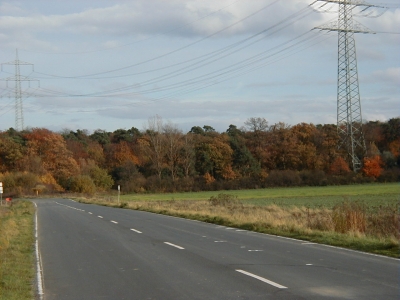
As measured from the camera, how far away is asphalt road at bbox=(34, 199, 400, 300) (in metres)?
9.59

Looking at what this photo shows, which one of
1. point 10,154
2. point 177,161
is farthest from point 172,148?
point 10,154

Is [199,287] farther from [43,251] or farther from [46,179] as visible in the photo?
[46,179]

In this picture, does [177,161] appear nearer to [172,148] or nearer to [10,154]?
[172,148]

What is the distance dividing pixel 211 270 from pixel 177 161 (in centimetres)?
9097

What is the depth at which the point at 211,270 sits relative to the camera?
12.0 m

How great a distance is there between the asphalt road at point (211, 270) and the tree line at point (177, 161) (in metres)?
73.5

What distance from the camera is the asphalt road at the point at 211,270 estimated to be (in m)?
9.59

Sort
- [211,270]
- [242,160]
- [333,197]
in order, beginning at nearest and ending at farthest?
[211,270] → [333,197] → [242,160]

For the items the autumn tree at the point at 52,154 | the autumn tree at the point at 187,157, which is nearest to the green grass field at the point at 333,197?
the autumn tree at the point at 187,157

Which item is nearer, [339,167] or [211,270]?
[211,270]

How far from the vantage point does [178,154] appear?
103m

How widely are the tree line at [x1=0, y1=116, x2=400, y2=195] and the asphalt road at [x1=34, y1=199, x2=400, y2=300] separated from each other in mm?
73466

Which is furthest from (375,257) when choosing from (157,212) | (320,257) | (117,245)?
(157,212)

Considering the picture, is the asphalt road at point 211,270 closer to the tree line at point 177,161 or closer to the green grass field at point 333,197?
the green grass field at point 333,197
